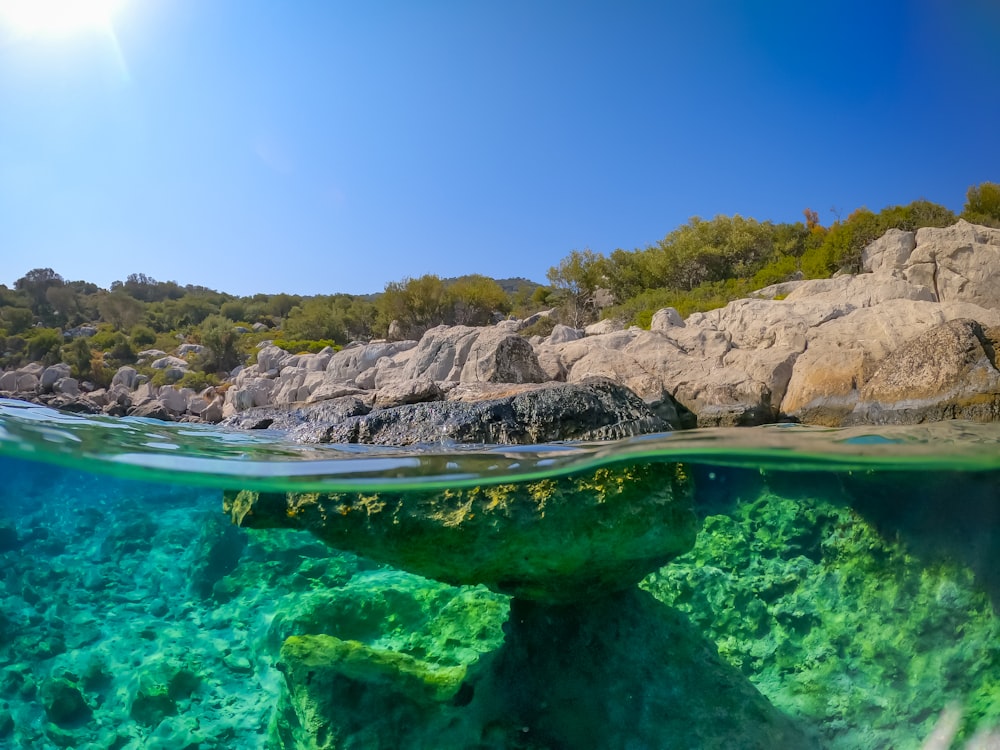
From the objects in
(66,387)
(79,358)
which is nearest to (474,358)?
(66,387)

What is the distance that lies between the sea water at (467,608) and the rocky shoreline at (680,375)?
9.37 feet

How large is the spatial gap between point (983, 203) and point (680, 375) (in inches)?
1021

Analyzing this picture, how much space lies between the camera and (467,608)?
4.09 metres

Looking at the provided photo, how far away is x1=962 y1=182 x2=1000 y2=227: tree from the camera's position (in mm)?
26953

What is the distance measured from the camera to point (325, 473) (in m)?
3.96

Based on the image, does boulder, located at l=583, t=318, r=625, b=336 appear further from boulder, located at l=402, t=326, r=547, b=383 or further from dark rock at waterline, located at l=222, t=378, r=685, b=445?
dark rock at waterline, located at l=222, t=378, r=685, b=445

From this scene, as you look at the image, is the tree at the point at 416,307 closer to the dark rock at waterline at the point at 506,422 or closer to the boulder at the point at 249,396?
the boulder at the point at 249,396

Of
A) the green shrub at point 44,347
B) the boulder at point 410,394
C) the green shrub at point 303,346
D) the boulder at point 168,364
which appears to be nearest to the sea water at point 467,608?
the boulder at point 410,394

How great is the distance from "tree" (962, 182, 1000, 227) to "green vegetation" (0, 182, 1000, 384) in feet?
0.16

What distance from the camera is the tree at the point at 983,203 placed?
2695cm

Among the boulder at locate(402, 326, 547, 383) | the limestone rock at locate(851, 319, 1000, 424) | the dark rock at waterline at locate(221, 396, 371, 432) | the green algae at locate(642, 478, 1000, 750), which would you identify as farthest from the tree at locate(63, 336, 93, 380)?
the limestone rock at locate(851, 319, 1000, 424)

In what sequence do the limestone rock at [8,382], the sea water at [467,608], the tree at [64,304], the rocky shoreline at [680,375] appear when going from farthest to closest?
the tree at [64,304]
the limestone rock at [8,382]
the rocky shoreline at [680,375]
the sea water at [467,608]

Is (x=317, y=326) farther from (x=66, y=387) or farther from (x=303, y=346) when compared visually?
(x=66, y=387)

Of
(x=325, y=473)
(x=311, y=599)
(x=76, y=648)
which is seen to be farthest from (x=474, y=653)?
(x=76, y=648)
